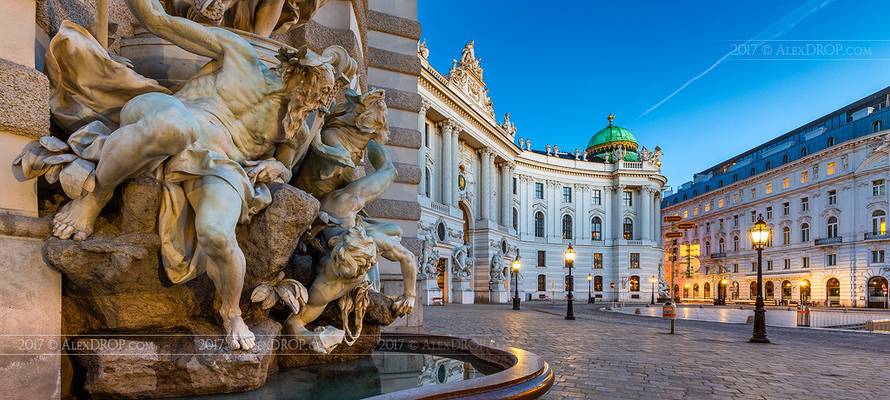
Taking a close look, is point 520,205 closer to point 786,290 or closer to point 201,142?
point 786,290

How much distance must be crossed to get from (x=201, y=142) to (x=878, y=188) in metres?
65.0

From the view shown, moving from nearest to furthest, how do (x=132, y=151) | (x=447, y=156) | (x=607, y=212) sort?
(x=132, y=151), (x=447, y=156), (x=607, y=212)

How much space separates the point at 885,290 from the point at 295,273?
208ft

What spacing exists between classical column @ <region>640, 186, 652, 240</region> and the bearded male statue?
70.5m

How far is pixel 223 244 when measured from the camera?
11.6 ft

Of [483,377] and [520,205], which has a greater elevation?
[520,205]

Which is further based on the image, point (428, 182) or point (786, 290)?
point (786, 290)

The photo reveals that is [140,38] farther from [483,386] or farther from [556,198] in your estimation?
[556,198]

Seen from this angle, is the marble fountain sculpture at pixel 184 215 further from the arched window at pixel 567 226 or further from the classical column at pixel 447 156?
the arched window at pixel 567 226

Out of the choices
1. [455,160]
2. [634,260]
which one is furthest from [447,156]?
[634,260]

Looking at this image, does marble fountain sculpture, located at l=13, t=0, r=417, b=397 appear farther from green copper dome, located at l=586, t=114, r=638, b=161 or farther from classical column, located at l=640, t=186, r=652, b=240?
green copper dome, located at l=586, t=114, r=638, b=161

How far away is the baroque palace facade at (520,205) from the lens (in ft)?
146

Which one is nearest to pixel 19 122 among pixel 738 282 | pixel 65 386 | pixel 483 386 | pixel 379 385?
pixel 65 386

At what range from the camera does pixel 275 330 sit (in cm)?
420
